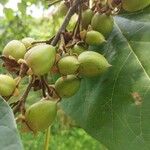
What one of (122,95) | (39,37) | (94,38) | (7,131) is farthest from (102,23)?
(39,37)

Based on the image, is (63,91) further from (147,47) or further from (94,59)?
(147,47)

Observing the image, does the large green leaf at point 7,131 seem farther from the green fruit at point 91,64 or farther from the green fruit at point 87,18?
the green fruit at point 87,18

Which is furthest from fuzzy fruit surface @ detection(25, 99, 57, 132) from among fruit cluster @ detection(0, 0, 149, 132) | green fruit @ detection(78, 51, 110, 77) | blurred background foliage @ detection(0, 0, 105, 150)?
blurred background foliage @ detection(0, 0, 105, 150)

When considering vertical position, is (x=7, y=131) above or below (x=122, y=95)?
above

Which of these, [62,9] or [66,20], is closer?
[66,20]

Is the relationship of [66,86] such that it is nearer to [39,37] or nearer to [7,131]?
[7,131]

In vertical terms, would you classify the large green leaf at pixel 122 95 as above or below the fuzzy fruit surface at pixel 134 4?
below

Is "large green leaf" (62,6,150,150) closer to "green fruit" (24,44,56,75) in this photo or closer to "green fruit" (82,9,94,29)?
"green fruit" (82,9,94,29)

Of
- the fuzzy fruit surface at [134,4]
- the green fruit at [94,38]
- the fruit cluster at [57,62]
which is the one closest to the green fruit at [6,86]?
the fruit cluster at [57,62]
